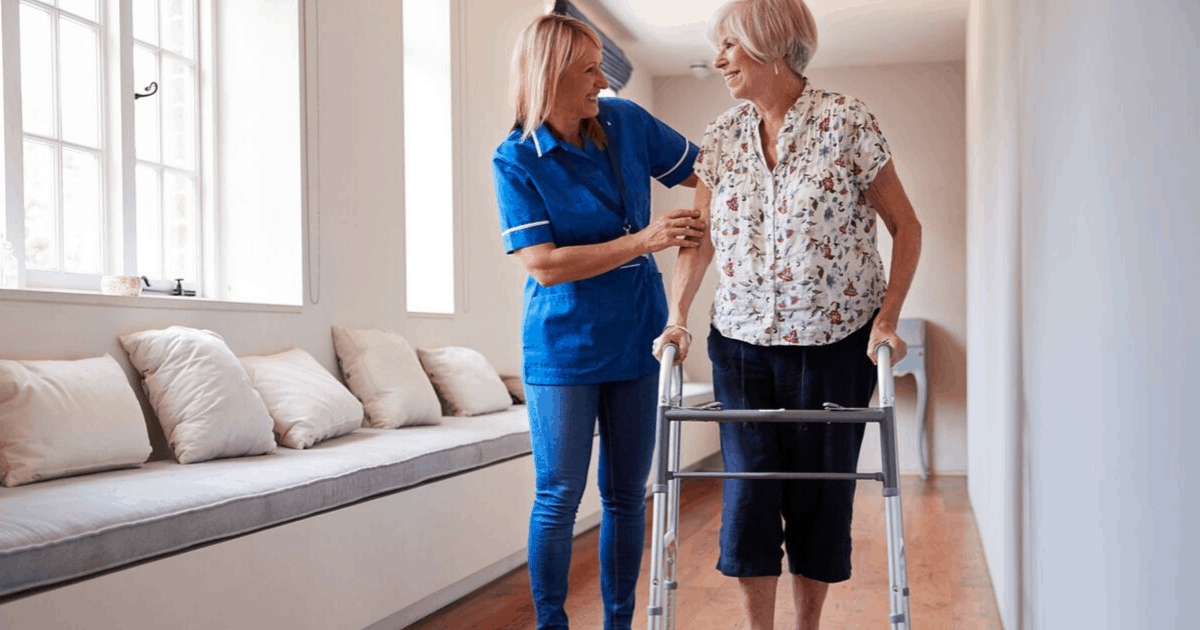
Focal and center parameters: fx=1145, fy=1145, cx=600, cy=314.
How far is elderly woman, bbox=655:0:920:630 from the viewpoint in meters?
1.96

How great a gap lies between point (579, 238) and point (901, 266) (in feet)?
2.09

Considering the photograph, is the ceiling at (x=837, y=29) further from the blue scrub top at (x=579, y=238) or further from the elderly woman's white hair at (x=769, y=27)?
the elderly woman's white hair at (x=769, y=27)

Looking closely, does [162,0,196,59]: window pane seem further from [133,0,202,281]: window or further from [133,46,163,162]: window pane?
[133,46,163,162]: window pane

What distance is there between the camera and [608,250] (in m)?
2.18

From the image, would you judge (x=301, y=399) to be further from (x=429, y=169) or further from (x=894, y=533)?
(x=894, y=533)

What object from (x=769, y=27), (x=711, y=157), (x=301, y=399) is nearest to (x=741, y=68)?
(x=769, y=27)

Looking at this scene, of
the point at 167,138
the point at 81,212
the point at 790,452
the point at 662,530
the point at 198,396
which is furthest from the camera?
the point at 167,138

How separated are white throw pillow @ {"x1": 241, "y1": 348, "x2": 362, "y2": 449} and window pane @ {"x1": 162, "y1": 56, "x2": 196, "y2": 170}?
76cm

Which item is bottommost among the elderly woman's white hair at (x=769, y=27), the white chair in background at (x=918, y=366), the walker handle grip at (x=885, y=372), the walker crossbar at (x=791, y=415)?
the white chair in background at (x=918, y=366)

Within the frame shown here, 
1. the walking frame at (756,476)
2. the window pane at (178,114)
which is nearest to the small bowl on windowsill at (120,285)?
the window pane at (178,114)

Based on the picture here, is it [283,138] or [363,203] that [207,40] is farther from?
[363,203]

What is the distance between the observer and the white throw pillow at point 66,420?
7.68ft

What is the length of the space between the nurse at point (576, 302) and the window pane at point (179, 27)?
1.89 meters

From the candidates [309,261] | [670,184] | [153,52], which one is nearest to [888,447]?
[670,184]
